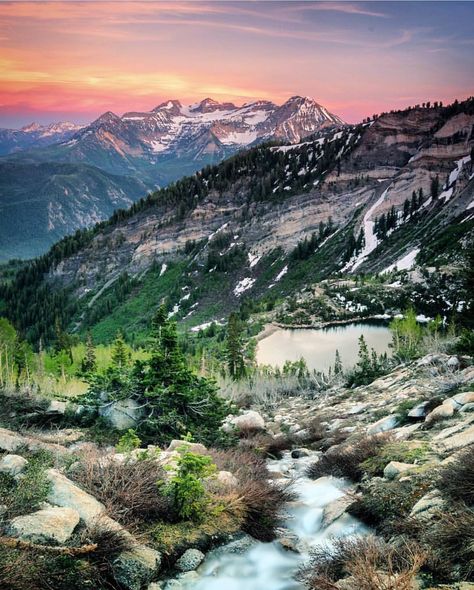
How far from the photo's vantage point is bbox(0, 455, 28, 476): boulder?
11672 mm

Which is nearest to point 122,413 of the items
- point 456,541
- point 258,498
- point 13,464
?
point 258,498

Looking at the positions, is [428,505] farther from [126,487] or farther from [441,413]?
[441,413]

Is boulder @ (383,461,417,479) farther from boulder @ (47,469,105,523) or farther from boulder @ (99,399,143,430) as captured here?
boulder @ (99,399,143,430)

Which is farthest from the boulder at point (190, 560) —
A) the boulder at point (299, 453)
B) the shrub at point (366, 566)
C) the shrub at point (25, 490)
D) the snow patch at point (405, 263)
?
the snow patch at point (405, 263)

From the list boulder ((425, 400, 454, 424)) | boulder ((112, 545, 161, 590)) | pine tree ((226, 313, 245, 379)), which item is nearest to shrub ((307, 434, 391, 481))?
boulder ((425, 400, 454, 424))

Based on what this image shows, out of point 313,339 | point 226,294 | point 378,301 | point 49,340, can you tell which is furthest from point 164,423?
point 49,340

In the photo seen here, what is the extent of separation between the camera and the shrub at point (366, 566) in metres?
8.30

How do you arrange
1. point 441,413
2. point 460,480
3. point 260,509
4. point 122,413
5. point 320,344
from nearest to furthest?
point 460,480
point 260,509
point 441,413
point 122,413
point 320,344

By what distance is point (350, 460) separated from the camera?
699 inches

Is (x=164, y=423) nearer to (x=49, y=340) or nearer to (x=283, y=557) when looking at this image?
(x=283, y=557)

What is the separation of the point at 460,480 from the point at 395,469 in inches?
136

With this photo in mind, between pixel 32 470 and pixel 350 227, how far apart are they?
185439mm

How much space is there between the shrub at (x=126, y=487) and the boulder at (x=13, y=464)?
1182 mm

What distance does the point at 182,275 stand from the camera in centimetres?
19675
